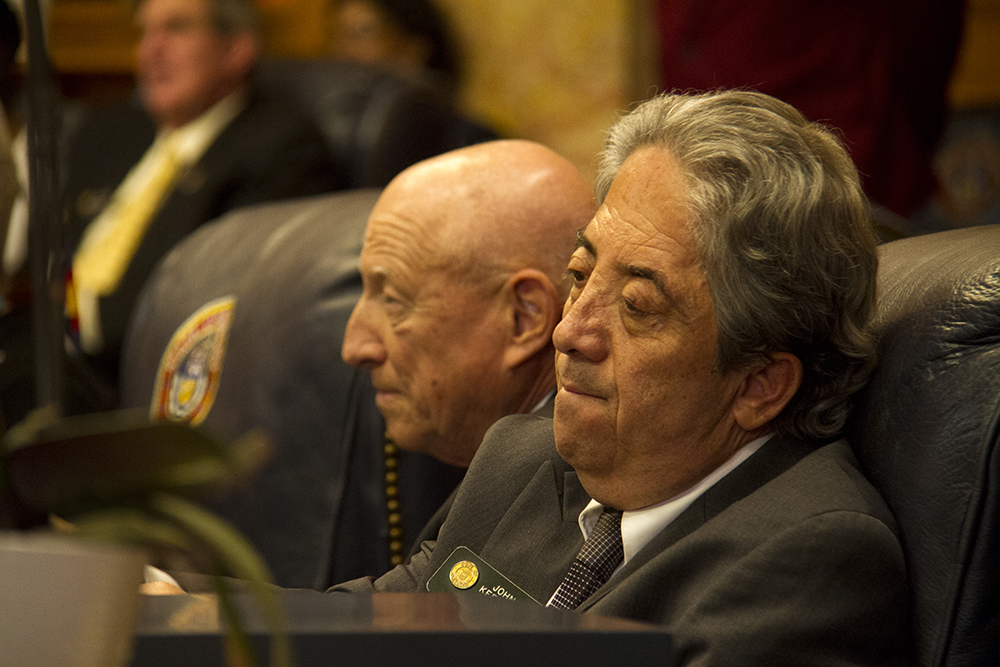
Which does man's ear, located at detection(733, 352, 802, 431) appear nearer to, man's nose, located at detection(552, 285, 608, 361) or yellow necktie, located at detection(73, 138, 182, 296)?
man's nose, located at detection(552, 285, 608, 361)

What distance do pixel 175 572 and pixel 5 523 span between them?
126cm

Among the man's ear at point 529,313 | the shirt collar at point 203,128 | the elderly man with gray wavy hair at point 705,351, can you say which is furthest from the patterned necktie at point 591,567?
the shirt collar at point 203,128

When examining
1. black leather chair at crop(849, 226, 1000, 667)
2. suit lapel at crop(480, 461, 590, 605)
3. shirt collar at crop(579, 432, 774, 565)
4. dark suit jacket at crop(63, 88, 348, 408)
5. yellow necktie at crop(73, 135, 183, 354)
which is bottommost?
yellow necktie at crop(73, 135, 183, 354)

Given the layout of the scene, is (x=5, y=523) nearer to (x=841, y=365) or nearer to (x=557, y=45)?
(x=841, y=365)

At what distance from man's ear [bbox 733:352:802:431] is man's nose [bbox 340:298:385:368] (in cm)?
66

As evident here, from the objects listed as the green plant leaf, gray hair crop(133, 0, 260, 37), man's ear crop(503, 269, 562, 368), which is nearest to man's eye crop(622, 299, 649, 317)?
man's ear crop(503, 269, 562, 368)

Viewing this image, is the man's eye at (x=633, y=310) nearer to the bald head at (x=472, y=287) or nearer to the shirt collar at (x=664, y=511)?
the shirt collar at (x=664, y=511)

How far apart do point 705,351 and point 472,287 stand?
0.54 meters

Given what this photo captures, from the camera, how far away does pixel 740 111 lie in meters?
1.15

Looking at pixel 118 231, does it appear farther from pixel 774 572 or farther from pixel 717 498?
pixel 774 572

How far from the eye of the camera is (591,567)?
1.14 metres

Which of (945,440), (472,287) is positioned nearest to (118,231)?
(472,287)

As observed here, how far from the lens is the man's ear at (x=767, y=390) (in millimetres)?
1137

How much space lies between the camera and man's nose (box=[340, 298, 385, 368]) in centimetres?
167
